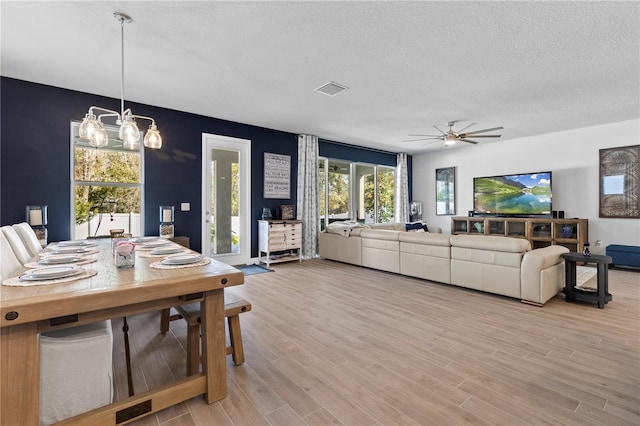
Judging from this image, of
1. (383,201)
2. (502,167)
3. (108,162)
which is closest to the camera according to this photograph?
(108,162)

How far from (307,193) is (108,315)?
5010 mm

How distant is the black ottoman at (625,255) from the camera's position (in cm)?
484

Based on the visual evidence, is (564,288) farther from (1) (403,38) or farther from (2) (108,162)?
(2) (108,162)

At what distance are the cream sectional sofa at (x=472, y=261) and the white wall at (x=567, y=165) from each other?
2.85 metres

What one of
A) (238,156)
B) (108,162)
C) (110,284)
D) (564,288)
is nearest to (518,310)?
(564,288)

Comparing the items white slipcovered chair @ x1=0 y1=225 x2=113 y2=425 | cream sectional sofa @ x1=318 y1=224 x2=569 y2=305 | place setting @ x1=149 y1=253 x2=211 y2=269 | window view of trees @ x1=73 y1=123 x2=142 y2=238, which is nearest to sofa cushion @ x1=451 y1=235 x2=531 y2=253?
cream sectional sofa @ x1=318 y1=224 x2=569 y2=305

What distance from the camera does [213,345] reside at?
171 centimetres

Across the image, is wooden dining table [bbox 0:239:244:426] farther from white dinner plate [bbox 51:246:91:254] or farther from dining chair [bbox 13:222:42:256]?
dining chair [bbox 13:222:42:256]

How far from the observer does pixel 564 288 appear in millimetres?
3545

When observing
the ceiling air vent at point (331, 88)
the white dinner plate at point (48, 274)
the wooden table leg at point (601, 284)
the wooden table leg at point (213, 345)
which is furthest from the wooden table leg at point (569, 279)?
the white dinner plate at point (48, 274)

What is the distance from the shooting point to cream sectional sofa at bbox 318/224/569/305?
10.8 feet

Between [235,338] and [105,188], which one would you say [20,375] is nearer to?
[235,338]

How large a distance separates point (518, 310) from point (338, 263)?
3147 mm

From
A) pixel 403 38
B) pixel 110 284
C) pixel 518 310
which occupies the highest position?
pixel 403 38
